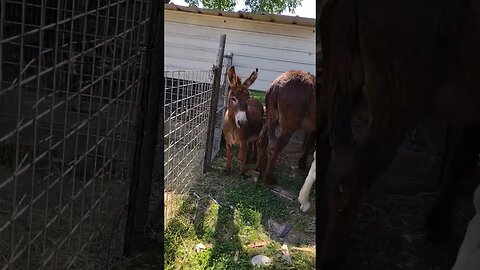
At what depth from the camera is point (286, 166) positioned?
0.96 metres

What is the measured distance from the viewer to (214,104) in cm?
103

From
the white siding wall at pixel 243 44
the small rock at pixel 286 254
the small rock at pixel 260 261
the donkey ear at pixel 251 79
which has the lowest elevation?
the small rock at pixel 260 261

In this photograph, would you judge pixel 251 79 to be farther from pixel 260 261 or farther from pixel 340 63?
pixel 260 261

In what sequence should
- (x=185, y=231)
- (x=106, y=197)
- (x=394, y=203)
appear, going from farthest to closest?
1. (x=106, y=197)
2. (x=185, y=231)
3. (x=394, y=203)

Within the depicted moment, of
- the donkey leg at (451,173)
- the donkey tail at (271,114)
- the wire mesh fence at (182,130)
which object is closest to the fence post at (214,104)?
the wire mesh fence at (182,130)

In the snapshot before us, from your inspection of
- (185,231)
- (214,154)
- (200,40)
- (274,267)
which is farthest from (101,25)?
(274,267)

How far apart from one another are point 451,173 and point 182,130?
0.55 metres

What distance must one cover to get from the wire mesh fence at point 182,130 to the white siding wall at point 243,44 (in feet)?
0.14

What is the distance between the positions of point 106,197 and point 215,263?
0.37m

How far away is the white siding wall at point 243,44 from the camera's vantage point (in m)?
0.92

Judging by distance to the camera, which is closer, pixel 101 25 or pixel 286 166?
pixel 286 166

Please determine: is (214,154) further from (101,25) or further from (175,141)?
(101,25)

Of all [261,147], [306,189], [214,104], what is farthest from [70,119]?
[306,189]

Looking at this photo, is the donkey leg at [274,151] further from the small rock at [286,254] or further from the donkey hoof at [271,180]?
the small rock at [286,254]
